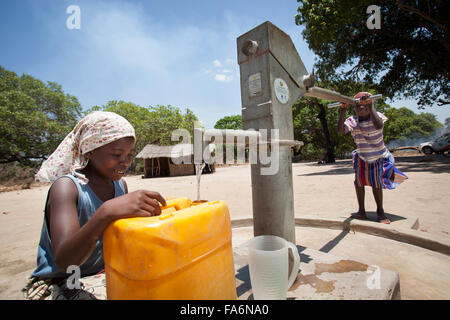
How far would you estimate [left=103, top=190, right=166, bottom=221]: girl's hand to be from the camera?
777 mm

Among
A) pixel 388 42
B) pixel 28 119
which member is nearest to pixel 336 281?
pixel 388 42

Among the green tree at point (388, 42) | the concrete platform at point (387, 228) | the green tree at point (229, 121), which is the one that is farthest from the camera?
the green tree at point (229, 121)

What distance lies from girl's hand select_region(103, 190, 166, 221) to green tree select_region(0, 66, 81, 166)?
60.6ft

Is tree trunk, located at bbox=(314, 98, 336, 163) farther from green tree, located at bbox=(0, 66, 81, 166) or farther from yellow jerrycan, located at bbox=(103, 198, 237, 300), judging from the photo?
green tree, located at bbox=(0, 66, 81, 166)

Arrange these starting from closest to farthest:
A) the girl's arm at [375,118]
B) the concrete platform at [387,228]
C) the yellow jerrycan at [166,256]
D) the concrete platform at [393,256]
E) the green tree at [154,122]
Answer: the yellow jerrycan at [166,256] → the concrete platform at [393,256] → the concrete platform at [387,228] → the girl's arm at [375,118] → the green tree at [154,122]

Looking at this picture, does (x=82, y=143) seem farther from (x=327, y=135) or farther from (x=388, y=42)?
(x=327, y=135)

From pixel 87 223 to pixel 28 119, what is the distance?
Answer: 18.7m

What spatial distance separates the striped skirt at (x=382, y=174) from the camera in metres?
2.79

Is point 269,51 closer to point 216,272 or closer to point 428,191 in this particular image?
point 216,272

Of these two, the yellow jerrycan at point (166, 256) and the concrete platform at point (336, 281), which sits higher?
the yellow jerrycan at point (166, 256)

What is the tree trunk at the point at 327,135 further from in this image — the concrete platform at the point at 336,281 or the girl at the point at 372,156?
the concrete platform at the point at 336,281

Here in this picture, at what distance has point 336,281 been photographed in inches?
56.4

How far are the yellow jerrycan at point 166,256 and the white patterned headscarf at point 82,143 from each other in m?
0.51

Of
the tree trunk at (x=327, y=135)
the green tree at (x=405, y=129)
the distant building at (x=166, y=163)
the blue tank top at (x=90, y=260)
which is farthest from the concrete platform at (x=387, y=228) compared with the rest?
the green tree at (x=405, y=129)
